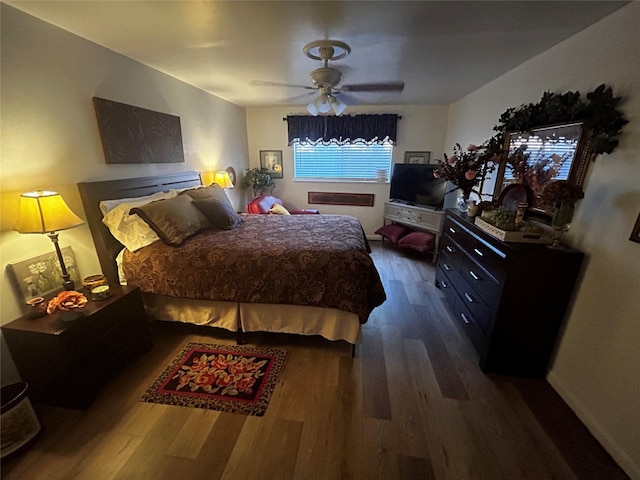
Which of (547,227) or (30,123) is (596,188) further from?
(30,123)

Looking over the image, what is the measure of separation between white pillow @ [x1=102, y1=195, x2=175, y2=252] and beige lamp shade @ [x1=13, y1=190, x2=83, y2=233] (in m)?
0.48

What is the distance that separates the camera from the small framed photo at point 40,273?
1636mm

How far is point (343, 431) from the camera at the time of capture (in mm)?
1506

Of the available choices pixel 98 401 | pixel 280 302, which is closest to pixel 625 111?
pixel 280 302

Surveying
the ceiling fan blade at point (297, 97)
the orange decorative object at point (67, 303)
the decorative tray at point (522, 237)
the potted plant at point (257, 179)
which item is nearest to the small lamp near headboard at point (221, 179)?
the potted plant at point (257, 179)

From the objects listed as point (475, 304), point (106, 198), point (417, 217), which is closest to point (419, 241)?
point (417, 217)

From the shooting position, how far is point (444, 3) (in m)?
1.45

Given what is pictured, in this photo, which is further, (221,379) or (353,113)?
(353,113)

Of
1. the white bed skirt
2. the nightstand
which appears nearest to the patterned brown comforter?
the white bed skirt

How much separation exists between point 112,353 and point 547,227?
10.3 feet

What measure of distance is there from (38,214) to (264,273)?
4.34ft

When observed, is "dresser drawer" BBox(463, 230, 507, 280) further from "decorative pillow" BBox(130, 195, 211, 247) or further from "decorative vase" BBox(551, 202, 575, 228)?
"decorative pillow" BBox(130, 195, 211, 247)

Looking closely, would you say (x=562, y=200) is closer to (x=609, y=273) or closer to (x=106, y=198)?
(x=609, y=273)

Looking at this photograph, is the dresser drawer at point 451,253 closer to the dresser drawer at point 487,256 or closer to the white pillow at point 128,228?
the dresser drawer at point 487,256
